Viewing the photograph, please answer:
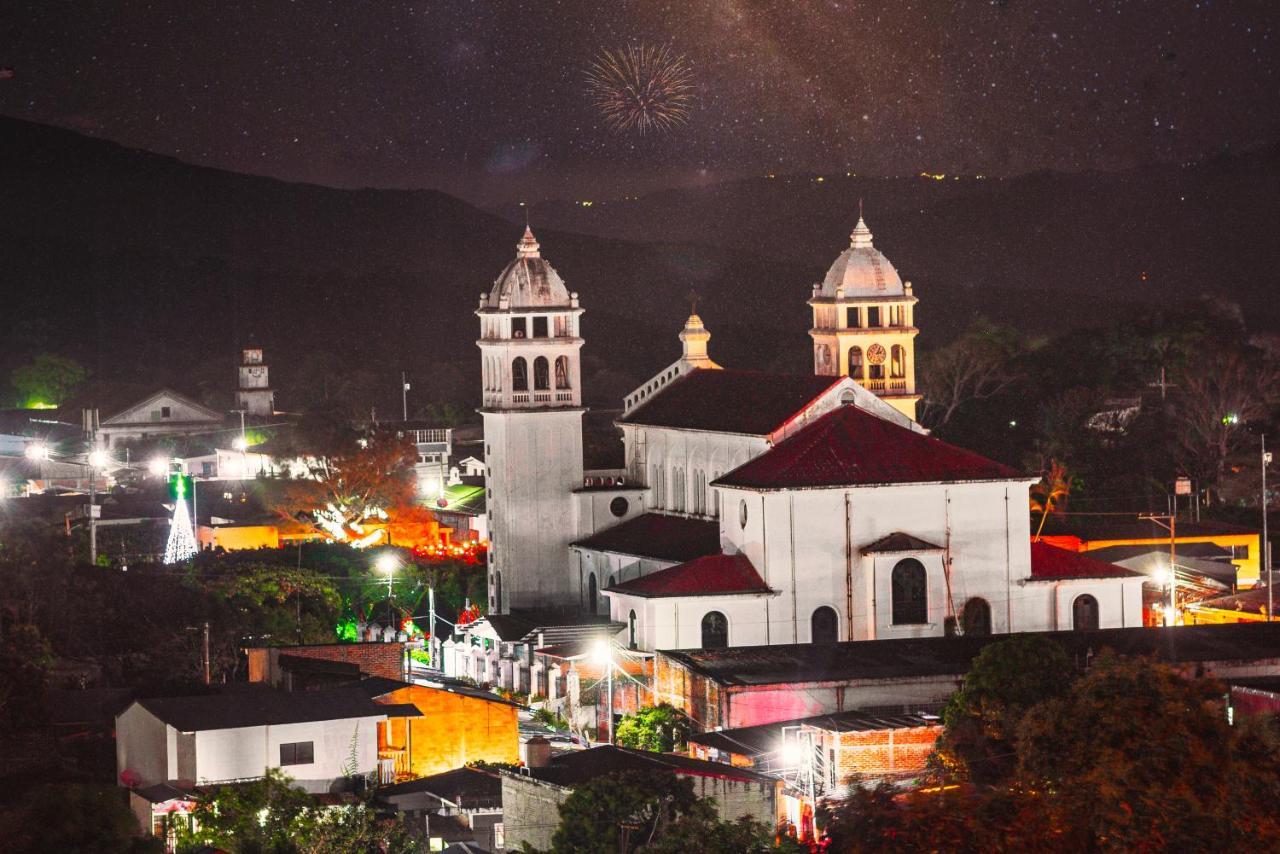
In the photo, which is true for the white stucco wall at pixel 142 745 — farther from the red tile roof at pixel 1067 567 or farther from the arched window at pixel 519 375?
the arched window at pixel 519 375

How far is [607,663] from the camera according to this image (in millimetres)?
44188

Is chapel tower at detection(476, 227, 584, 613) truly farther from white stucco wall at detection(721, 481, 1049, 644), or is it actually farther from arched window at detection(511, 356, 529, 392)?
white stucco wall at detection(721, 481, 1049, 644)

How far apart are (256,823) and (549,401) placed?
2733 cm

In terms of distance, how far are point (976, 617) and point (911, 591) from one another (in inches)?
54.4

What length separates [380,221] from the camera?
186 meters

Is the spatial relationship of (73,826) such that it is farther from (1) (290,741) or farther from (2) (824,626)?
(2) (824,626)

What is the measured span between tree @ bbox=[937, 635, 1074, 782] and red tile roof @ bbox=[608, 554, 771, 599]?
8.75m

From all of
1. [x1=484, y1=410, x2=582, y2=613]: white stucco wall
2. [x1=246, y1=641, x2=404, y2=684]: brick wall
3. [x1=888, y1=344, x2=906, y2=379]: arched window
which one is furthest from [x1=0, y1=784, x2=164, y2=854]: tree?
[x1=888, y1=344, x2=906, y2=379]: arched window

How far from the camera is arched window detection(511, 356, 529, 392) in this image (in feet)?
193

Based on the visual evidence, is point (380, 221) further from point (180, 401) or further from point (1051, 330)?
point (180, 401)

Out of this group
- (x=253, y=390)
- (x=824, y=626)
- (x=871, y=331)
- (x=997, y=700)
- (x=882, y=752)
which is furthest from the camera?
(x=253, y=390)

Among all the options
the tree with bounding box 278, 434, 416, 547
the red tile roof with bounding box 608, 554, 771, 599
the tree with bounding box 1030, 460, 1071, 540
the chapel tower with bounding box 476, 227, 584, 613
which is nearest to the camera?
the red tile roof with bounding box 608, 554, 771, 599

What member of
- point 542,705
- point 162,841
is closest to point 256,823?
point 162,841

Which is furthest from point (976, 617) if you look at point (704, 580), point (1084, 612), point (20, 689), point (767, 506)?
point (20, 689)
